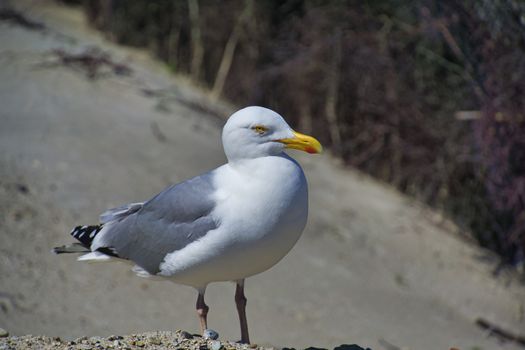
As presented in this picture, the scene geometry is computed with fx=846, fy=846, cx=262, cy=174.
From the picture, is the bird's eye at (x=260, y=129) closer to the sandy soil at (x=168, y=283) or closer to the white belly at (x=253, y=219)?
the white belly at (x=253, y=219)

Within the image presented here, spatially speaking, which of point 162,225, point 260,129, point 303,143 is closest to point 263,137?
point 260,129

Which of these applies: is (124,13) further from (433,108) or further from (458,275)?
(458,275)

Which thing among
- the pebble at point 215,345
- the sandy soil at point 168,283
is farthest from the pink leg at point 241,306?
the sandy soil at point 168,283

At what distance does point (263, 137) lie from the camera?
15.2ft

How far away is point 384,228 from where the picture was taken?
9.45m

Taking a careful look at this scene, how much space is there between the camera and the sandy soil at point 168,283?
22.6 feet

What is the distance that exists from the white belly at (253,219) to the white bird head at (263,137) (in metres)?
0.07

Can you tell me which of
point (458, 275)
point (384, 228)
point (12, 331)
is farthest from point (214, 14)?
point (12, 331)

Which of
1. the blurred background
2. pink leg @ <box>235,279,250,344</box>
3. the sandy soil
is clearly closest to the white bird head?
pink leg @ <box>235,279,250,344</box>

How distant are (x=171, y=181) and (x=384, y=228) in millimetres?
2498

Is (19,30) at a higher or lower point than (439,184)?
higher

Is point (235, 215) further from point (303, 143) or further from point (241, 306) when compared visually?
point (241, 306)

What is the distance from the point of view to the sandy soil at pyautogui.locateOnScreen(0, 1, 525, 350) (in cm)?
688

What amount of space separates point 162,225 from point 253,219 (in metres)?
0.81
